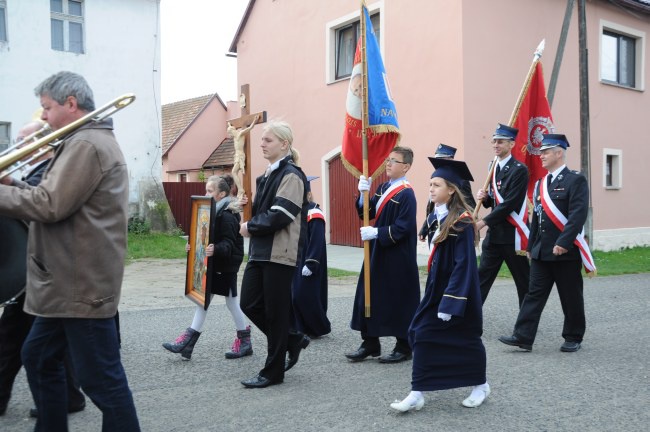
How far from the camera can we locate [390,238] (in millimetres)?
5395

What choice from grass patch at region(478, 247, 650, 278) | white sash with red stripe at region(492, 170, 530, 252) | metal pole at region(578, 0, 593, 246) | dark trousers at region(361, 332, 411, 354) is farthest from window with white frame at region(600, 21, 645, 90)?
dark trousers at region(361, 332, 411, 354)

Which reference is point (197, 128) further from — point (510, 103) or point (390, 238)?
point (390, 238)

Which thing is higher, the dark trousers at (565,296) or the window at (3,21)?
the window at (3,21)

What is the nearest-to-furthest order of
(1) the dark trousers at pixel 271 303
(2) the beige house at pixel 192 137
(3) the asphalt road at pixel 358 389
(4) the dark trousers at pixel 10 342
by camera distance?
(3) the asphalt road at pixel 358 389, (4) the dark trousers at pixel 10 342, (1) the dark trousers at pixel 271 303, (2) the beige house at pixel 192 137

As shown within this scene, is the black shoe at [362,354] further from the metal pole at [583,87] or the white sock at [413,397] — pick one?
the metal pole at [583,87]

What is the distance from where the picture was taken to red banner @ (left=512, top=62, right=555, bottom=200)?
7289 millimetres

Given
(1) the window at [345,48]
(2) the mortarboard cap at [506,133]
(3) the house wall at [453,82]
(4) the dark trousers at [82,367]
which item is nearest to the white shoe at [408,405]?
(4) the dark trousers at [82,367]

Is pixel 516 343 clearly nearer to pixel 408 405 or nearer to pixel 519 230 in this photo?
pixel 519 230

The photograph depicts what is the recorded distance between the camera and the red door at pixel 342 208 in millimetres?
17234

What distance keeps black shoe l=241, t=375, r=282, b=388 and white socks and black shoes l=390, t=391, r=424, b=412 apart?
39.0 inches

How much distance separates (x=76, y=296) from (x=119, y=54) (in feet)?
56.4

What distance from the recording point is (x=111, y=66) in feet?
60.8

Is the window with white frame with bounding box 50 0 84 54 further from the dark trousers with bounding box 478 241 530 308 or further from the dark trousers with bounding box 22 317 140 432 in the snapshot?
the dark trousers with bounding box 22 317 140 432

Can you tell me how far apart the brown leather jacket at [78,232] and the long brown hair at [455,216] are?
2221 millimetres
